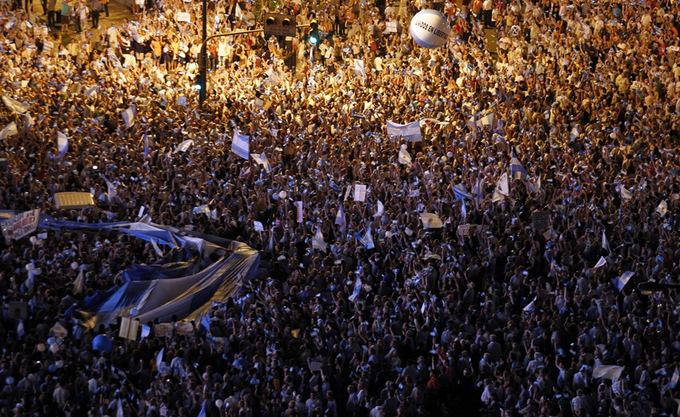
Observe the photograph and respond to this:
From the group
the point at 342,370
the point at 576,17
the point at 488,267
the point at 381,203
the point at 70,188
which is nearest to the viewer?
the point at 342,370

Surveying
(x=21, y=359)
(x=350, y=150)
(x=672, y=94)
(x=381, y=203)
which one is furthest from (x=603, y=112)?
(x=21, y=359)

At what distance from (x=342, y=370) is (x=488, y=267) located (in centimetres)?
421

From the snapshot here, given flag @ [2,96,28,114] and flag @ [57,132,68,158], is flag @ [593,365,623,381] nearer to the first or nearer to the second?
flag @ [57,132,68,158]

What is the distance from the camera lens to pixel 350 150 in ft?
97.2

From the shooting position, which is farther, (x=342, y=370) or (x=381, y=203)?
(x=381, y=203)

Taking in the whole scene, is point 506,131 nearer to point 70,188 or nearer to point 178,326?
point 70,188

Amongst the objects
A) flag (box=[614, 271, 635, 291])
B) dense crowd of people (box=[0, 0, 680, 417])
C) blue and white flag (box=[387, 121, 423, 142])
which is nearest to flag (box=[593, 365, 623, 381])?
dense crowd of people (box=[0, 0, 680, 417])

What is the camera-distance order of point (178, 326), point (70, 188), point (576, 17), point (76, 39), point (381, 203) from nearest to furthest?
point (178, 326), point (381, 203), point (70, 188), point (576, 17), point (76, 39)

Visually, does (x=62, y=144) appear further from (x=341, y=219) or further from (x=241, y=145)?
(x=341, y=219)

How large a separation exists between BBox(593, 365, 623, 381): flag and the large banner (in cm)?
998

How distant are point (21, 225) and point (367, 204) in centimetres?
631

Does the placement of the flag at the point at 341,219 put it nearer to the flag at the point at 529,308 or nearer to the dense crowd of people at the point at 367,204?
A: the dense crowd of people at the point at 367,204

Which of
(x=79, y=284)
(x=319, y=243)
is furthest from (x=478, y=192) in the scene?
(x=79, y=284)

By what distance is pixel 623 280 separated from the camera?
22000mm
